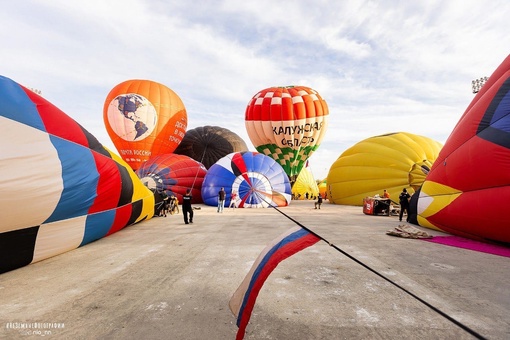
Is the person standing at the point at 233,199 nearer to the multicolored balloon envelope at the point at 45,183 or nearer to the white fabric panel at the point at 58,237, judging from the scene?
the multicolored balloon envelope at the point at 45,183

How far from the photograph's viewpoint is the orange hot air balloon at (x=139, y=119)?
1898cm

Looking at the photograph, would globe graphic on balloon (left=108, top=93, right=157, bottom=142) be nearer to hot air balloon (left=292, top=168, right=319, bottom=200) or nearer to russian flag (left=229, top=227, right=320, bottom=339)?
hot air balloon (left=292, top=168, right=319, bottom=200)

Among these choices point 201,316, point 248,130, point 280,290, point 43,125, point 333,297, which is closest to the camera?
point 201,316

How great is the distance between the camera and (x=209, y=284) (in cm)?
329

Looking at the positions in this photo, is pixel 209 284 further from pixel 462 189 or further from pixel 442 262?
pixel 462 189

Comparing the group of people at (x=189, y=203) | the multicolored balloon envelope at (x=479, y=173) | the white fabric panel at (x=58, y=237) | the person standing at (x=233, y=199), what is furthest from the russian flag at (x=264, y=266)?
the person standing at (x=233, y=199)

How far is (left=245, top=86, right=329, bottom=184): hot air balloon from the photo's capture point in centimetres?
2075

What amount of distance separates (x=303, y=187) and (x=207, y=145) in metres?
12.1

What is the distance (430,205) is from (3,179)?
9255mm

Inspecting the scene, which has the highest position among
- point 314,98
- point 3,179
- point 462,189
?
point 314,98

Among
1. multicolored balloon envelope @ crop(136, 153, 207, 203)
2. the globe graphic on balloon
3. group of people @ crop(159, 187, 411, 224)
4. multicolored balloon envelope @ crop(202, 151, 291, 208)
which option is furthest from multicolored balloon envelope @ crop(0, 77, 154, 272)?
the globe graphic on balloon

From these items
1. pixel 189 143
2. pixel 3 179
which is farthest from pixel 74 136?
pixel 189 143

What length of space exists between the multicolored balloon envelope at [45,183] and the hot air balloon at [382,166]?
1310cm

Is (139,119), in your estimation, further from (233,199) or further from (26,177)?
(26,177)
